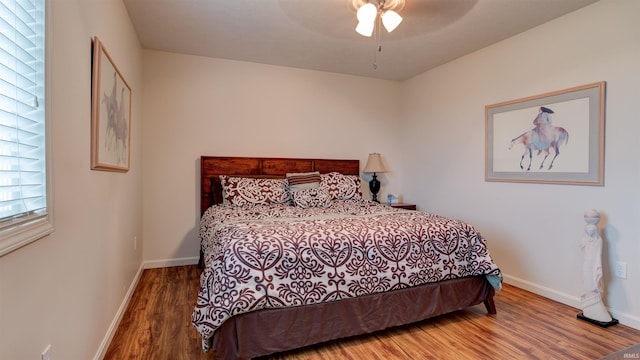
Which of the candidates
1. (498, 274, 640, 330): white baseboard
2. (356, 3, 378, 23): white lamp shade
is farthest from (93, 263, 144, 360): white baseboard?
(498, 274, 640, 330): white baseboard

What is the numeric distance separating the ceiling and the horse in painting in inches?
34.4

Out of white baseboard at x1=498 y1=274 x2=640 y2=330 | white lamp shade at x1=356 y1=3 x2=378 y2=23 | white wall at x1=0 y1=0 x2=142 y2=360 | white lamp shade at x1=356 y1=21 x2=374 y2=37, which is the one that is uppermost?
white lamp shade at x1=356 y1=3 x2=378 y2=23

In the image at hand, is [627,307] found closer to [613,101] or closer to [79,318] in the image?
[613,101]

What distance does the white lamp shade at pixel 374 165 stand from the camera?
4219mm

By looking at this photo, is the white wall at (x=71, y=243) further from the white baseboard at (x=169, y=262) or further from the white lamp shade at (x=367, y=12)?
the white lamp shade at (x=367, y=12)

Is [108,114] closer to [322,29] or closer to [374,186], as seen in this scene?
[322,29]

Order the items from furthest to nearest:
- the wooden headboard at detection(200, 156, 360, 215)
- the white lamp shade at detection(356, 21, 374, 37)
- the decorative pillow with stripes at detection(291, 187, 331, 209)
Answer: the wooden headboard at detection(200, 156, 360, 215) < the decorative pillow with stripes at detection(291, 187, 331, 209) < the white lamp shade at detection(356, 21, 374, 37)

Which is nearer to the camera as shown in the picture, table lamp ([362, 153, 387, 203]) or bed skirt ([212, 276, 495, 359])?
bed skirt ([212, 276, 495, 359])

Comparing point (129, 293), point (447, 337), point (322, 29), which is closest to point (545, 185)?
point (447, 337)

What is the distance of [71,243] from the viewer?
1371mm

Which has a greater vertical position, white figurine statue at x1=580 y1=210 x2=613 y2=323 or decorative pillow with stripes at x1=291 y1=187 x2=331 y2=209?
decorative pillow with stripes at x1=291 y1=187 x2=331 y2=209

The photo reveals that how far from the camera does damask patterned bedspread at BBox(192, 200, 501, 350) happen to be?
1692mm

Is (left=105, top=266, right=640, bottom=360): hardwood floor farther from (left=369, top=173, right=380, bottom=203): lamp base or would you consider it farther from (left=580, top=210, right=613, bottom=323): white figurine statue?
(left=369, top=173, right=380, bottom=203): lamp base

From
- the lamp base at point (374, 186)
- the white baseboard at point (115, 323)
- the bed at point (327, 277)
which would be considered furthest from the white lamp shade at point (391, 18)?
the white baseboard at point (115, 323)
